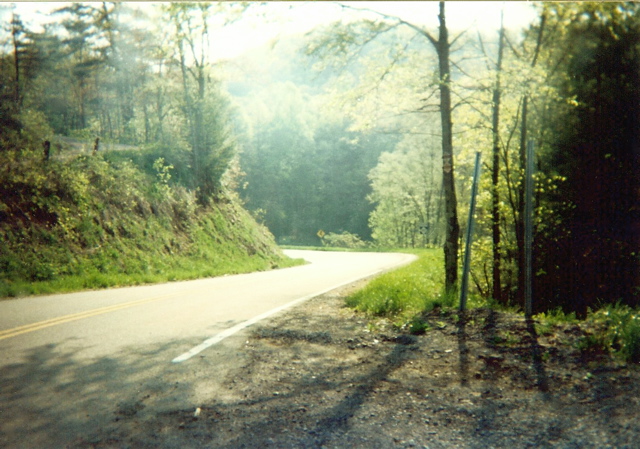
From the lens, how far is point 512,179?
1302 centimetres

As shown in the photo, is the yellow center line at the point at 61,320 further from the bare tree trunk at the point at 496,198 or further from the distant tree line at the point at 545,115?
the bare tree trunk at the point at 496,198

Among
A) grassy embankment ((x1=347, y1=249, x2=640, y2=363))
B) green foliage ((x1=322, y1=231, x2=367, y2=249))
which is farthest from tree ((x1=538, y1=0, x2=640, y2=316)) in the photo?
green foliage ((x1=322, y1=231, x2=367, y2=249))

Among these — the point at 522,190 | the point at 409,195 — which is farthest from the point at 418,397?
the point at 409,195

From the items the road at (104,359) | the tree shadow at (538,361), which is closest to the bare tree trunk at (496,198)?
the road at (104,359)

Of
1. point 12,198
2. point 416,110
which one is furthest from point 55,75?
point 416,110

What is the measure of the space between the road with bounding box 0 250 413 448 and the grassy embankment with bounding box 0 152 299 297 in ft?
13.4

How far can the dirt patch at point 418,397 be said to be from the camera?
3436 mm

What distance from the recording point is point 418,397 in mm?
4297

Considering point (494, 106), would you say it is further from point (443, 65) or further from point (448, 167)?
point (448, 167)

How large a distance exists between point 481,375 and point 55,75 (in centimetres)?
2059

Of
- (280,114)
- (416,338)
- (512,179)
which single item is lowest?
(416,338)

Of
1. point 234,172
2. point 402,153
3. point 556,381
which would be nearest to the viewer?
point 556,381

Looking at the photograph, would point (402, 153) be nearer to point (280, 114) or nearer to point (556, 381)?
point (280, 114)

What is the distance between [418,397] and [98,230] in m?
15.2
